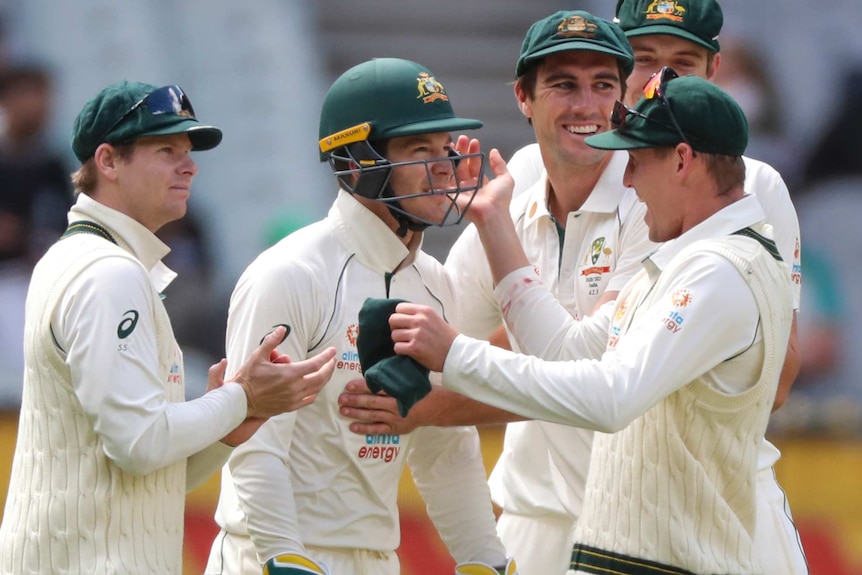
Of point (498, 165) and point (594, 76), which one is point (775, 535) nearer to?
point (498, 165)

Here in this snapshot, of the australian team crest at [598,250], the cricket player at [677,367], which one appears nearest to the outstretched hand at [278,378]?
the cricket player at [677,367]

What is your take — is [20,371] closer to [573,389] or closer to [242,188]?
[242,188]

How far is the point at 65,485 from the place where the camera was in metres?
3.22

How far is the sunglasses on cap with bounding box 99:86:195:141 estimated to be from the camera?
11.4ft

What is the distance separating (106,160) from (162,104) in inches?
7.5

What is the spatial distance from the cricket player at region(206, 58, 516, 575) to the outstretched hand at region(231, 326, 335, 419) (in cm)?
10

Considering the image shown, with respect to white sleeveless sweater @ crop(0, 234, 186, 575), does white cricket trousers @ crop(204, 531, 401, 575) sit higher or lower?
lower

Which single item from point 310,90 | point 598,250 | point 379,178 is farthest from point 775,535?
point 310,90

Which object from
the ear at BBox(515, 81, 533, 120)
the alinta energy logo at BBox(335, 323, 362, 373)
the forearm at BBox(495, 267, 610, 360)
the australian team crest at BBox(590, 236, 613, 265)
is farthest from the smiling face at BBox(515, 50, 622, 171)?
the alinta energy logo at BBox(335, 323, 362, 373)

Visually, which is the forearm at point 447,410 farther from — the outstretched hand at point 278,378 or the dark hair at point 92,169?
the dark hair at point 92,169

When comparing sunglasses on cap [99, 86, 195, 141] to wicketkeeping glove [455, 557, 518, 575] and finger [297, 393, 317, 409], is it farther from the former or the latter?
wicketkeeping glove [455, 557, 518, 575]

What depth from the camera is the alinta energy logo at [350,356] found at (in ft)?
11.6

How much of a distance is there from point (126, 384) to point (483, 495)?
111cm

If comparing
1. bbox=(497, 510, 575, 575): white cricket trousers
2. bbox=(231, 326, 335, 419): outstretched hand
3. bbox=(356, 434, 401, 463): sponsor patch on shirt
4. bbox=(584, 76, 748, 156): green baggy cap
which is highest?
bbox=(584, 76, 748, 156): green baggy cap
